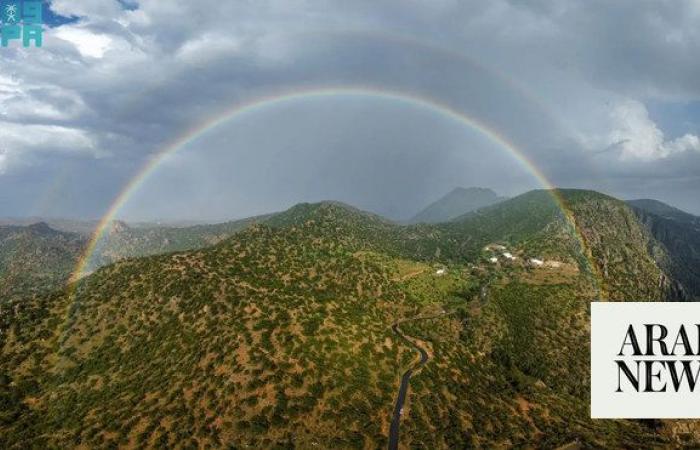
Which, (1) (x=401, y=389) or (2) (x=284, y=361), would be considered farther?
(2) (x=284, y=361)

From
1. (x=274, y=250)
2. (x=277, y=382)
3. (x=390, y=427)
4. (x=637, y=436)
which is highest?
(x=274, y=250)

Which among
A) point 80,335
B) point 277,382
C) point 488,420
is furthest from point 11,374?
point 488,420

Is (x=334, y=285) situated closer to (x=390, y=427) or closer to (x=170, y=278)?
(x=170, y=278)

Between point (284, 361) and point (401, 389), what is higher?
point (284, 361)

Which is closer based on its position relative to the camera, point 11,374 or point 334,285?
point 11,374

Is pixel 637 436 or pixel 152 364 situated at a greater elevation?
pixel 152 364

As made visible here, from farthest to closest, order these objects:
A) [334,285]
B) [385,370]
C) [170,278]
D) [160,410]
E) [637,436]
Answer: [334,285] < [170,278] < [385,370] < [637,436] < [160,410]

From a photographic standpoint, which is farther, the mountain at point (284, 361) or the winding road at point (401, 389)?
the mountain at point (284, 361)

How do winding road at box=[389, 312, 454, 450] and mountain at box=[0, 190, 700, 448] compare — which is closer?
winding road at box=[389, 312, 454, 450]
